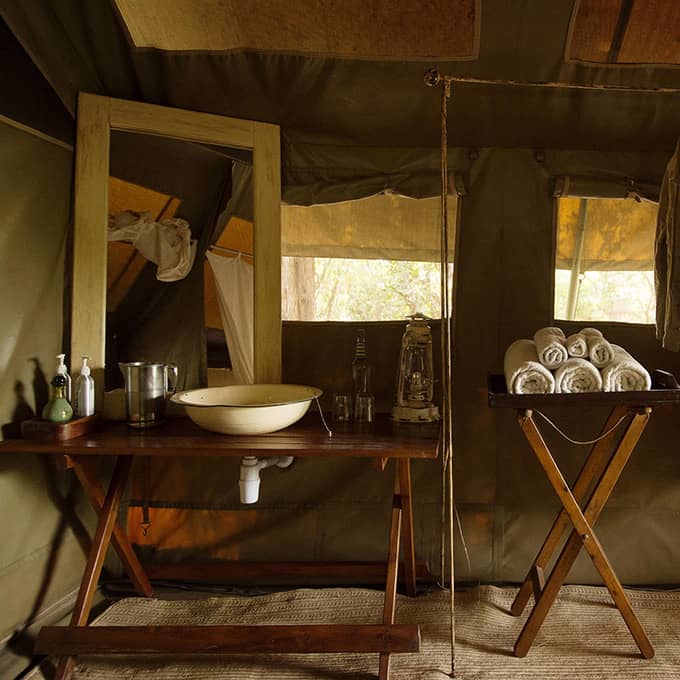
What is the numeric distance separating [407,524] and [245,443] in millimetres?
745

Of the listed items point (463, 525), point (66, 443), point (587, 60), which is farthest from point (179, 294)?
point (587, 60)

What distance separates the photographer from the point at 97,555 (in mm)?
1888

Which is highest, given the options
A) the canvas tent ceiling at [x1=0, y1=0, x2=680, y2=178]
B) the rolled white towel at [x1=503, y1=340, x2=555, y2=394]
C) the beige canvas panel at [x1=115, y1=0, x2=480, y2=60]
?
the beige canvas panel at [x1=115, y1=0, x2=480, y2=60]

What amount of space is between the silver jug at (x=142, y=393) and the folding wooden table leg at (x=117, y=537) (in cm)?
21

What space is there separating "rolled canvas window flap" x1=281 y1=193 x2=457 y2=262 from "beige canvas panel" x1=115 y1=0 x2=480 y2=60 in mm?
546

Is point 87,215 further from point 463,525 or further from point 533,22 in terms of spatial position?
point 463,525

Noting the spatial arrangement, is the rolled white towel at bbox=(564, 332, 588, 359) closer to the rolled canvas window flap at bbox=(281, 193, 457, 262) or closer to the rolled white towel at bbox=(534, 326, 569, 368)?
the rolled white towel at bbox=(534, 326, 569, 368)

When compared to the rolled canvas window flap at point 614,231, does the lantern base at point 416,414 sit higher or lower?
lower

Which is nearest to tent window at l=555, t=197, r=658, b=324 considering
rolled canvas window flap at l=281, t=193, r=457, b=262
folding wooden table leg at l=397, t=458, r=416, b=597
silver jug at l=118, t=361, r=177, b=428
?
rolled canvas window flap at l=281, t=193, r=457, b=262

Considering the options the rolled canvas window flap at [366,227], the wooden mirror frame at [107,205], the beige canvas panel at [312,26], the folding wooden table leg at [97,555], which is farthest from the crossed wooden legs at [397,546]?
the beige canvas panel at [312,26]

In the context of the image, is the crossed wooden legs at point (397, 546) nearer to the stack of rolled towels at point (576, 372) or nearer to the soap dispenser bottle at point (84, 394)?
the stack of rolled towels at point (576, 372)

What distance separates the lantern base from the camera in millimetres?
2066

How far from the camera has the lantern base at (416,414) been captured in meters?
2.07

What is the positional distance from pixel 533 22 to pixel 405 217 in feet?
2.60
